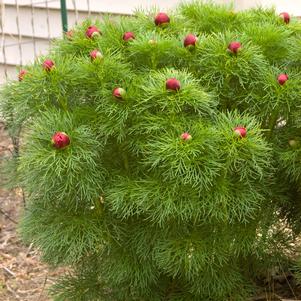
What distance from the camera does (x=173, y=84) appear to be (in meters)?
2.55

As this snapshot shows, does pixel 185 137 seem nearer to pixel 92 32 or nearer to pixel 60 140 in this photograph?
pixel 60 140

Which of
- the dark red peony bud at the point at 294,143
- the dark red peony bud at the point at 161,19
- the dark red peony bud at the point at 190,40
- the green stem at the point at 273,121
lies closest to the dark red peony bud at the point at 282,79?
the green stem at the point at 273,121

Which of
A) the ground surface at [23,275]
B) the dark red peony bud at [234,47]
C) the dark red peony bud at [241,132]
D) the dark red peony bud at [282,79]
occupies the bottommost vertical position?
the ground surface at [23,275]

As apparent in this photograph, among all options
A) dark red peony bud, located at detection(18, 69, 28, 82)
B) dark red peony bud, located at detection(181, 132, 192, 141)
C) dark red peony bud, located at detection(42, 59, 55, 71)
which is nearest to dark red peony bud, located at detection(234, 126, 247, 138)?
dark red peony bud, located at detection(181, 132, 192, 141)

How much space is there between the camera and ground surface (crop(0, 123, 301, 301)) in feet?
11.2

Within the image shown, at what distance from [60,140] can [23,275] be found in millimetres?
1780

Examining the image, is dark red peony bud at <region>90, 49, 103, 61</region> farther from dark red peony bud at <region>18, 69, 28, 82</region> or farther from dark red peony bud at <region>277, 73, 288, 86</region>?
dark red peony bud at <region>277, 73, 288, 86</region>

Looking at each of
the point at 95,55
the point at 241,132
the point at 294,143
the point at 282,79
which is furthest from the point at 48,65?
the point at 294,143

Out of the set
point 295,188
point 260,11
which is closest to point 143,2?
point 260,11

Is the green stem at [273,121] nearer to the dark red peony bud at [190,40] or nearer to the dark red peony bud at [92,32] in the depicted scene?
the dark red peony bud at [190,40]

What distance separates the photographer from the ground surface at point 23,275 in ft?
11.2

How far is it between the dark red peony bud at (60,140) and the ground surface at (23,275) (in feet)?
4.07

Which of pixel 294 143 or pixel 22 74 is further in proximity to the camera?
pixel 22 74

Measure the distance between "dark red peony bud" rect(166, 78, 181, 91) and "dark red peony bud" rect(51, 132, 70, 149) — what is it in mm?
422
